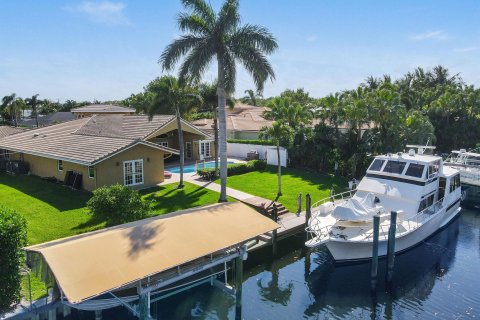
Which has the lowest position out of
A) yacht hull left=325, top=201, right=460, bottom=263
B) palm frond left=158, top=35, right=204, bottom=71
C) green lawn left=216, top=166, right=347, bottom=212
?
yacht hull left=325, top=201, right=460, bottom=263

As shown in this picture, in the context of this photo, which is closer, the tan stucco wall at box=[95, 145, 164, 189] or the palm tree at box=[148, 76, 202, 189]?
the tan stucco wall at box=[95, 145, 164, 189]

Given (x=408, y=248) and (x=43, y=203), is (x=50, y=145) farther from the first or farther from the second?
(x=408, y=248)

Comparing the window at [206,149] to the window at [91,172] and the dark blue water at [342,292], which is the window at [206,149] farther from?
the dark blue water at [342,292]

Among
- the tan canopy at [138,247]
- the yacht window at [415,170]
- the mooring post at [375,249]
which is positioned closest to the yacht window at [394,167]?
the yacht window at [415,170]

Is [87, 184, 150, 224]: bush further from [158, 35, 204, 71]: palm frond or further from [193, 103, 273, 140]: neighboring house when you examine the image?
[193, 103, 273, 140]: neighboring house

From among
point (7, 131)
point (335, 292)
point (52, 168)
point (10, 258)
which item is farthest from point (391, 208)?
point (7, 131)

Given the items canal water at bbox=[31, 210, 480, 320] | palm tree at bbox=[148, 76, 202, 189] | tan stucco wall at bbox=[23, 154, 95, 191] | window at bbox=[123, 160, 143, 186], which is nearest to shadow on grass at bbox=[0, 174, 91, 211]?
tan stucco wall at bbox=[23, 154, 95, 191]
